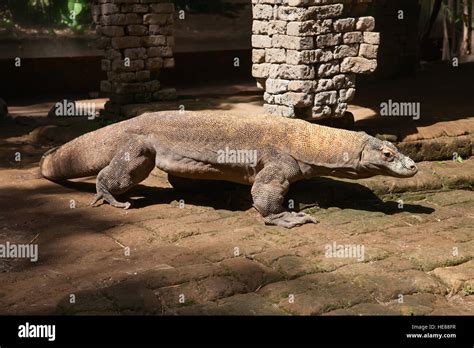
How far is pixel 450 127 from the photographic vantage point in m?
9.67

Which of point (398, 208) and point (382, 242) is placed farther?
point (398, 208)

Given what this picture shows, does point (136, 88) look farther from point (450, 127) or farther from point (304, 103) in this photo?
point (450, 127)

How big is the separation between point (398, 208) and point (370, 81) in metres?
7.11

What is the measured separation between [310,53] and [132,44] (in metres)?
→ 4.57

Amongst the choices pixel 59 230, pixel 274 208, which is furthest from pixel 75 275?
pixel 274 208

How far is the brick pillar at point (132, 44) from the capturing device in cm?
1190

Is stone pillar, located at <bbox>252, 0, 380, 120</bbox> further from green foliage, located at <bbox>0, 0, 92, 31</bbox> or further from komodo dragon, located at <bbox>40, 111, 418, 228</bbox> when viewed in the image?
green foliage, located at <bbox>0, 0, 92, 31</bbox>

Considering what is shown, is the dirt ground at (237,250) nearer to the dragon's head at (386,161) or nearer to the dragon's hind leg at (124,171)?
the dragon's hind leg at (124,171)

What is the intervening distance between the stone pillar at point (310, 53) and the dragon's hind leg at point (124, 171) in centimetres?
198

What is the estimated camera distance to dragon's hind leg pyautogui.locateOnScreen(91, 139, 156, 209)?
7422mm

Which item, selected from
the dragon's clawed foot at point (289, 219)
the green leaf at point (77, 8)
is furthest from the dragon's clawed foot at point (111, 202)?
the green leaf at point (77, 8)

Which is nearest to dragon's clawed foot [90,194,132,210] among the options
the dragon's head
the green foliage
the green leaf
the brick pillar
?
the dragon's head

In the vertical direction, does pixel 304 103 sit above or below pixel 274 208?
above

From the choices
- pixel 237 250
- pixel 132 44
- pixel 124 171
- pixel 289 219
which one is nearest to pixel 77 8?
pixel 132 44
